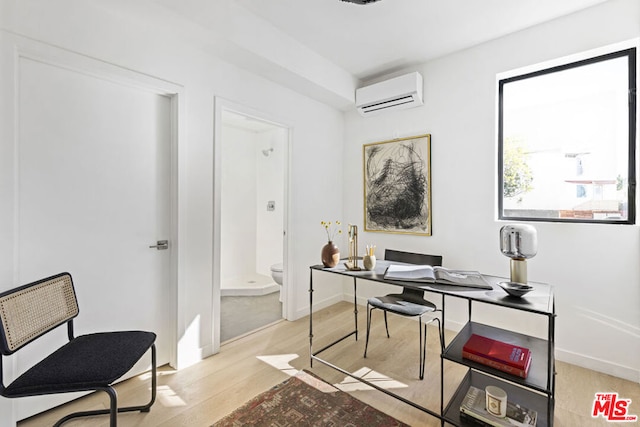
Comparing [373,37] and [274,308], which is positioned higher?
[373,37]

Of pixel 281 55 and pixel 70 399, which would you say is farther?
pixel 281 55

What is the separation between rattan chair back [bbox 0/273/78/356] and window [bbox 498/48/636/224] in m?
3.34

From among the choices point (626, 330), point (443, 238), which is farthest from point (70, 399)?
point (626, 330)

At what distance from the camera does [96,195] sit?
6.21ft

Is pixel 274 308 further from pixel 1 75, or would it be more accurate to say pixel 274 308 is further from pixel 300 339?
pixel 1 75

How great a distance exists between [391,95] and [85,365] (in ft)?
10.6

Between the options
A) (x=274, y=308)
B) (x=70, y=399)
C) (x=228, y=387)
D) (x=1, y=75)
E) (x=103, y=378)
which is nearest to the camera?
(x=103, y=378)

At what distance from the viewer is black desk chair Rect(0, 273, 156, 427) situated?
1.27m

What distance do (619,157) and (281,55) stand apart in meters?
2.82

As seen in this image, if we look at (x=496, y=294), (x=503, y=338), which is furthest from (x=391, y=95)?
(x=503, y=338)

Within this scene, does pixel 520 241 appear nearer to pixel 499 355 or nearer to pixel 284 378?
pixel 499 355

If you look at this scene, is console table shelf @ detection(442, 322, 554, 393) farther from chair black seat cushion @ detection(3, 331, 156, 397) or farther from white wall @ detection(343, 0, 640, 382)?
chair black seat cushion @ detection(3, 331, 156, 397)

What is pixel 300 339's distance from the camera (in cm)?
273

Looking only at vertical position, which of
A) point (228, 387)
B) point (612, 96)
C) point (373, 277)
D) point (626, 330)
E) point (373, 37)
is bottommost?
point (228, 387)
